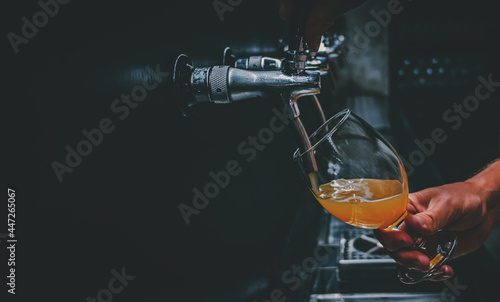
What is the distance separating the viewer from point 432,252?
2.77 ft

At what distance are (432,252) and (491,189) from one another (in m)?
0.36

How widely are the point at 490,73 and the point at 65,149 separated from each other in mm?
3163

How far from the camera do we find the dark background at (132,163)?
0.38m

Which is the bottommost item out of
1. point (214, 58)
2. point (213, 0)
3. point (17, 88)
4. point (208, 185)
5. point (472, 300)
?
point (472, 300)

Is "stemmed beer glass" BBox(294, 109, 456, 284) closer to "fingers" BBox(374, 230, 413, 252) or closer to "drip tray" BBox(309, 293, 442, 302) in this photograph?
"fingers" BBox(374, 230, 413, 252)

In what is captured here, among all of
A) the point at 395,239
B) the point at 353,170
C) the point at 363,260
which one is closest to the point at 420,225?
the point at 395,239

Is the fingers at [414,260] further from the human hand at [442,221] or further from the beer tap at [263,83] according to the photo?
the beer tap at [263,83]

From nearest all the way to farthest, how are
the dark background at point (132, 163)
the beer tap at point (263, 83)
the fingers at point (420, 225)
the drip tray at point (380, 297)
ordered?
the dark background at point (132, 163), the beer tap at point (263, 83), the fingers at point (420, 225), the drip tray at point (380, 297)

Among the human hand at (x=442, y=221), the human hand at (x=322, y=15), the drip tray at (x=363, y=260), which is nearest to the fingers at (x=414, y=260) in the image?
the human hand at (x=442, y=221)

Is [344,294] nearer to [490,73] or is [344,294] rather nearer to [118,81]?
[118,81]

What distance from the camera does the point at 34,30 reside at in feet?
1.23

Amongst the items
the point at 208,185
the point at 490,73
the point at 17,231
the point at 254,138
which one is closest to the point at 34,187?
the point at 17,231

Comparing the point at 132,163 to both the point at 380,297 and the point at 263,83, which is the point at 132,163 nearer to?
the point at 263,83

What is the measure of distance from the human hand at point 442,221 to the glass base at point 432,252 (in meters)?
0.02
